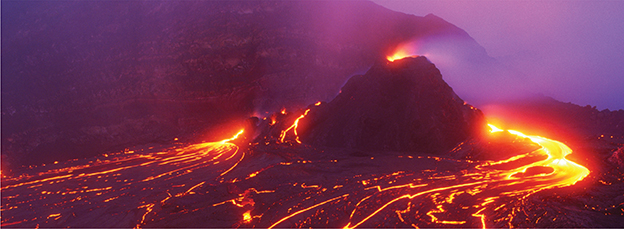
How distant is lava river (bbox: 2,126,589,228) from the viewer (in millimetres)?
6375

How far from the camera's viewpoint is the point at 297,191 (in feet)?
25.9

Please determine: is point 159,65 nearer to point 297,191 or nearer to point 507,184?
point 297,191

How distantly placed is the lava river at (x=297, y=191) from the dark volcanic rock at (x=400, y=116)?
1141mm

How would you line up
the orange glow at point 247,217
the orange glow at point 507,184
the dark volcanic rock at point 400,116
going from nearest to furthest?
the orange glow at point 507,184, the orange glow at point 247,217, the dark volcanic rock at point 400,116

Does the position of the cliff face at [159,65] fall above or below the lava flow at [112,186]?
above

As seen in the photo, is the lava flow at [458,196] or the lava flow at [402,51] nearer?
the lava flow at [458,196]

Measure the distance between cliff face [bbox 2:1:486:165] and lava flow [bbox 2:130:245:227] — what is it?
503cm

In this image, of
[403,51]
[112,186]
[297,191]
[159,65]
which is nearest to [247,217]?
[297,191]

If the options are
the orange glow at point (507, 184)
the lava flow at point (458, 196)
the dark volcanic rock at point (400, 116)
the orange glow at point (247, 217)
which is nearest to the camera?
the lava flow at point (458, 196)

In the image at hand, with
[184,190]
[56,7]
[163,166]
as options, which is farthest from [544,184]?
[56,7]

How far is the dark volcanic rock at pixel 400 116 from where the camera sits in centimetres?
1168

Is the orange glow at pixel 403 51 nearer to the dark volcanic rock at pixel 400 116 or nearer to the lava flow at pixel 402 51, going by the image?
the lava flow at pixel 402 51

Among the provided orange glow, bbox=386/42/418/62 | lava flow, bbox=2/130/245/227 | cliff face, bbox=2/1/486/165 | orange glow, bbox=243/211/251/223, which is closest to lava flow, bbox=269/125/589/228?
orange glow, bbox=243/211/251/223

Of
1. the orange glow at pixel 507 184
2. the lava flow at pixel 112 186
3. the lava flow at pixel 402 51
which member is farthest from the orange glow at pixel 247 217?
the lava flow at pixel 402 51
